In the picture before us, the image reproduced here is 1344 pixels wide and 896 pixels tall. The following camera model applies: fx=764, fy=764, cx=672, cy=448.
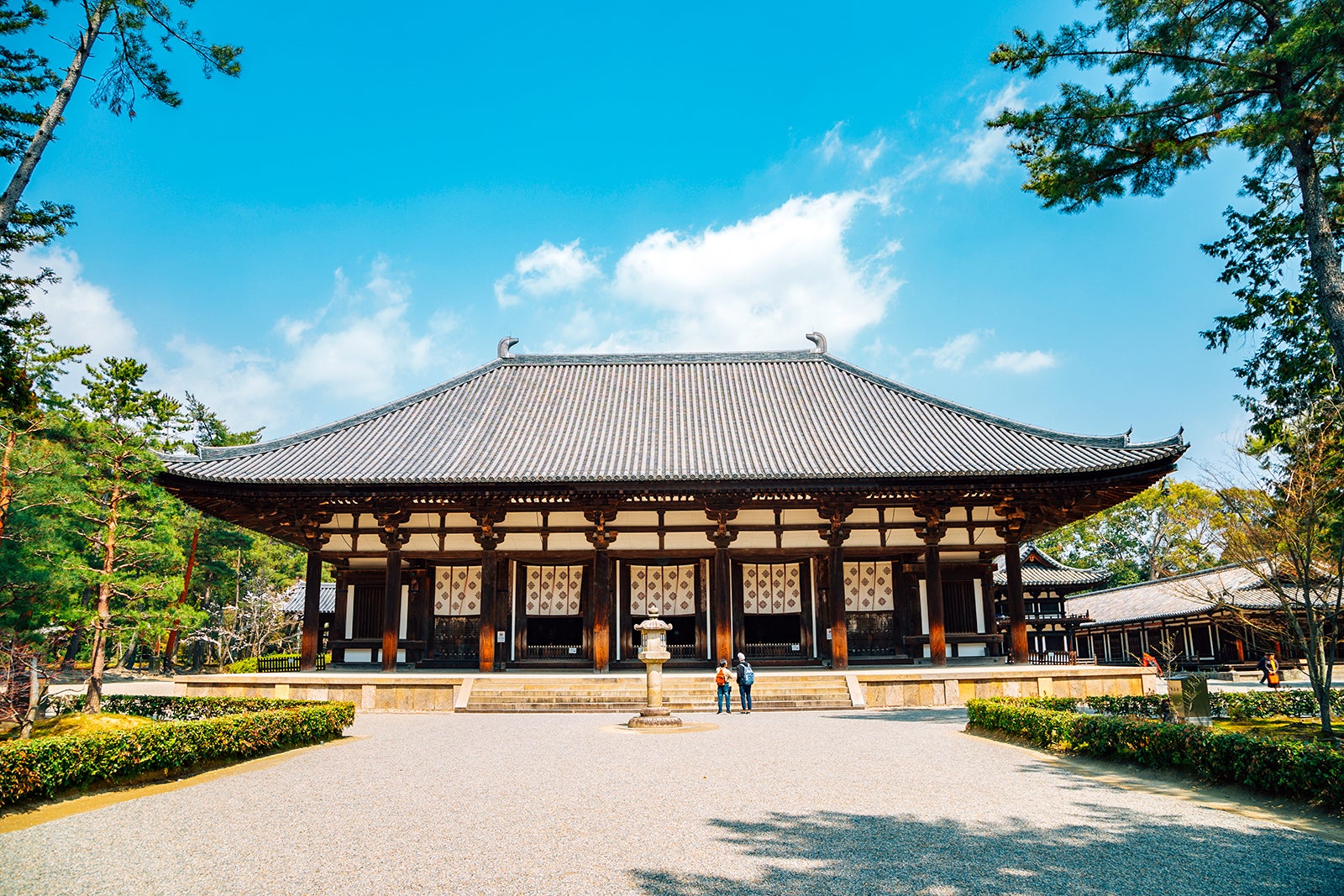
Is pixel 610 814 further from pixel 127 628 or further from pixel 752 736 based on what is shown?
pixel 127 628

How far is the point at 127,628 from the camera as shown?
15.9 meters

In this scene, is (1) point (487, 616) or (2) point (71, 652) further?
(2) point (71, 652)

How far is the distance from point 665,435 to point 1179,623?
97.7 ft

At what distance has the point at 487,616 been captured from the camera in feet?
61.6

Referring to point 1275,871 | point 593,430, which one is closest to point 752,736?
point 1275,871

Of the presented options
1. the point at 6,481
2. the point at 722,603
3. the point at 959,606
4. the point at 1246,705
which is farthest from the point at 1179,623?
the point at 6,481

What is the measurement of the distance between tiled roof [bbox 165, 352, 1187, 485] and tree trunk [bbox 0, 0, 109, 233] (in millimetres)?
8486

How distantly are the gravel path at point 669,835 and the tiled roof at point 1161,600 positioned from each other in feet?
80.0

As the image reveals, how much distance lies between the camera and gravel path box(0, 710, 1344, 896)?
219 inches

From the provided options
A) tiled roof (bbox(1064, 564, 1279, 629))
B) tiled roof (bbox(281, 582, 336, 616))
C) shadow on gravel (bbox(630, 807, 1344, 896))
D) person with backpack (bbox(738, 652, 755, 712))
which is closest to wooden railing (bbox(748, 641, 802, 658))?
person with backpack (bbox(738, 652, 755, 712))

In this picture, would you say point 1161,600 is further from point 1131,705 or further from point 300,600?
point 300,600

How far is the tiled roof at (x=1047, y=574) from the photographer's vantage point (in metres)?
35.2

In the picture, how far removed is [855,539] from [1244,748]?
1168cm

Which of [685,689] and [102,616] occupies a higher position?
[102,616]
